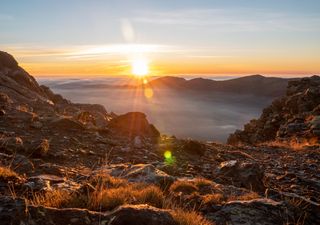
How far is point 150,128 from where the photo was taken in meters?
20.5

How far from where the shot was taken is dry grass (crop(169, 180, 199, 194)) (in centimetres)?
860

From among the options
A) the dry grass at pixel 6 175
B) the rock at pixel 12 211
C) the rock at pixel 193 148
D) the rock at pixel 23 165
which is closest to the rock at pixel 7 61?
the rock at pixel 193 148

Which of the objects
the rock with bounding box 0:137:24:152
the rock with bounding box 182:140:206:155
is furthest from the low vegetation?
the rock with bounding box 182:140:206:155

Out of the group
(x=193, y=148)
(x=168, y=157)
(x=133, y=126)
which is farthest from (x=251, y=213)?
(x=133, y=126)

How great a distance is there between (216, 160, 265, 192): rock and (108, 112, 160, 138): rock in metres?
8.02

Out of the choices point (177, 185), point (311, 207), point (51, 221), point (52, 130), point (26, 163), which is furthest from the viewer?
point (52, 130)

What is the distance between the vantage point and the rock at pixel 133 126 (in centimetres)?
1947

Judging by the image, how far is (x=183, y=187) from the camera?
8711mm

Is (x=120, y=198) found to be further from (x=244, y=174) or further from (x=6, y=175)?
(x=244, y=174)

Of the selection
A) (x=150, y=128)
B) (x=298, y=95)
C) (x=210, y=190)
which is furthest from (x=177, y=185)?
(x=298, y=95)

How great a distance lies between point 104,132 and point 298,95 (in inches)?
1046

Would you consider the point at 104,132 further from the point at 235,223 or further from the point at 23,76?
the point at 23,76

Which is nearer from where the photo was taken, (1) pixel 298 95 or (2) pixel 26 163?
(2) pixel 26 163

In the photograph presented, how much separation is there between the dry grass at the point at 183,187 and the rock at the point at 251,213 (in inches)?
65.7
